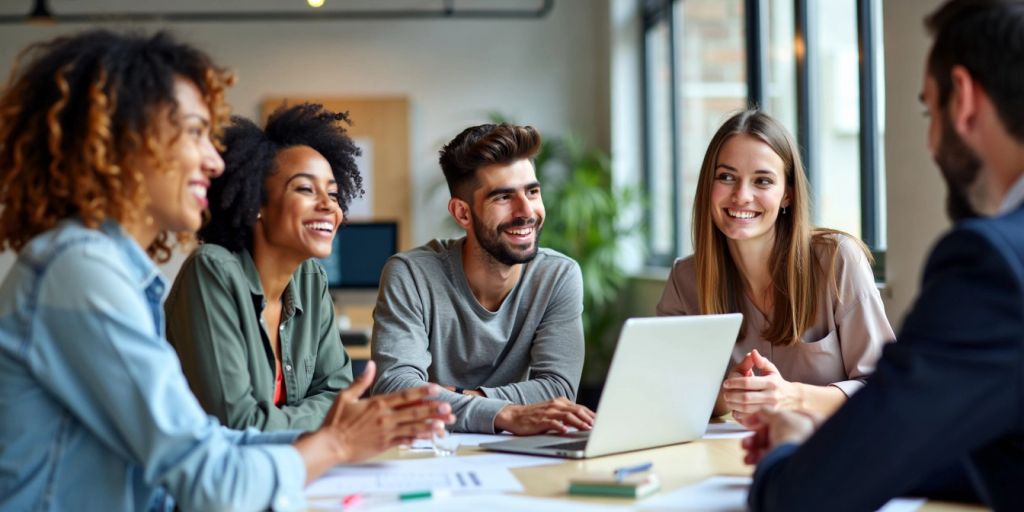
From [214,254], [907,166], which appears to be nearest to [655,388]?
[214,254]

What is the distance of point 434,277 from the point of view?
9.02 feet

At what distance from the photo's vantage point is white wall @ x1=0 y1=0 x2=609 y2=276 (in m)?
7.19

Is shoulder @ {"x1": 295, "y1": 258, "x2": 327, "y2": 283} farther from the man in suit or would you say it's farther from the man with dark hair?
the man in suit

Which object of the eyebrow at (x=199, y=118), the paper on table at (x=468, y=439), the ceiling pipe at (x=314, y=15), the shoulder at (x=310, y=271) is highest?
the ceiling pipe at (x=314, y=15)

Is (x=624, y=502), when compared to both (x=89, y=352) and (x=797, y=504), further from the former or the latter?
(x=89, y=352)

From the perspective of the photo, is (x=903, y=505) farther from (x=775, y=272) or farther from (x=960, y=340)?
(x=775, y=272)

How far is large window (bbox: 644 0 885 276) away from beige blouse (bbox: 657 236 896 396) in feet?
3.42

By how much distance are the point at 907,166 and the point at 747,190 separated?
893 millimetres

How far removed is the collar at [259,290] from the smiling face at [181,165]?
592 mm

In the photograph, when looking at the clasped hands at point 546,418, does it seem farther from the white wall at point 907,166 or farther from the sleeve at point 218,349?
the white wall at point 907,166

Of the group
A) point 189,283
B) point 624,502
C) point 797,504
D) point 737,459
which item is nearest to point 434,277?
point 189,283

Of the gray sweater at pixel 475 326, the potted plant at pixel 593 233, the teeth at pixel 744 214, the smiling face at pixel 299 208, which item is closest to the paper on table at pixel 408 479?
the smiling face at pixel 299 208

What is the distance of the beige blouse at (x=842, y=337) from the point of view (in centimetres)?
243

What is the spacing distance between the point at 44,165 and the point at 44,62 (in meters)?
0.15
